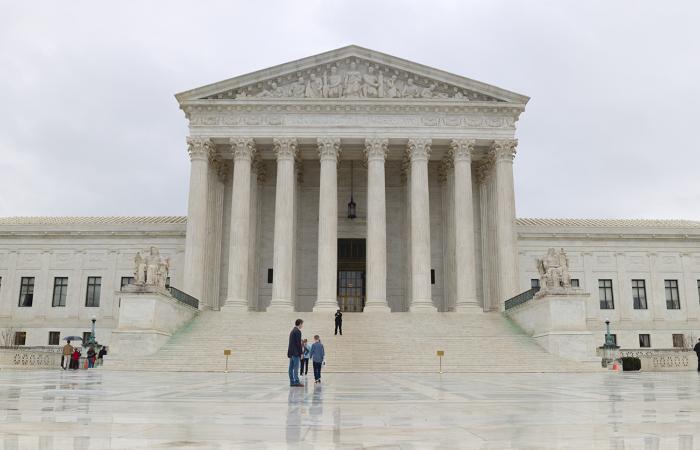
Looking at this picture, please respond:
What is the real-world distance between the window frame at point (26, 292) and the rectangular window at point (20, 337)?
2201 millimetres

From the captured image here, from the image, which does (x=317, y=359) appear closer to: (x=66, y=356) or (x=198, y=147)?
(x=66, y=356)

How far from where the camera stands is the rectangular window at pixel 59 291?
51.5 m

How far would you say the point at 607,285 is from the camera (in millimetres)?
52656

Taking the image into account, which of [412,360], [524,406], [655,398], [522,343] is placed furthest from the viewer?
[522,343]

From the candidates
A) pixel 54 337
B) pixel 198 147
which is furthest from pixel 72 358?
pixel 54 337

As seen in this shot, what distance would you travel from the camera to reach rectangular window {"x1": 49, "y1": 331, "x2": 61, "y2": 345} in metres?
50.0

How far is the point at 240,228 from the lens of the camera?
146 feet

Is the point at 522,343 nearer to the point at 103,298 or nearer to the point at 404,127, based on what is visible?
the point at 404,127

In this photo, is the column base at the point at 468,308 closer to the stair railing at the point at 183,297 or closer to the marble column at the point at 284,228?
the marble column at the point at 284,228

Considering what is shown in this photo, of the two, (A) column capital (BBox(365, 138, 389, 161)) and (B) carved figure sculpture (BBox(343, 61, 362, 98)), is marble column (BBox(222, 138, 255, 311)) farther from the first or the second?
(A) column capital (BBox(365, 138, 389, 161))

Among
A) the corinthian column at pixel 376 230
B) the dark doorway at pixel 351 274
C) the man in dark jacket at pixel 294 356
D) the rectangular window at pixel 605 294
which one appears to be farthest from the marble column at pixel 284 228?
the rectangular window at pixel 605 294

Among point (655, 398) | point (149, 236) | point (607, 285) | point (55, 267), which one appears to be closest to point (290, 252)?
point (149, 236)

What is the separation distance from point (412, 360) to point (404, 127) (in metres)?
20.2

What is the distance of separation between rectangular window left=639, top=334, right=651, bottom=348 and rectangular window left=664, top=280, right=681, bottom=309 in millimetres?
3197
